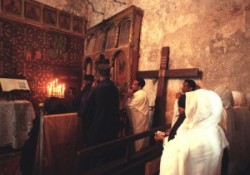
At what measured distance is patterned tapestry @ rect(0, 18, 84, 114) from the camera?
6.55 metres

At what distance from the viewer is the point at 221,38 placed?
3.84m

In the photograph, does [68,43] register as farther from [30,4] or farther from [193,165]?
[193,165]

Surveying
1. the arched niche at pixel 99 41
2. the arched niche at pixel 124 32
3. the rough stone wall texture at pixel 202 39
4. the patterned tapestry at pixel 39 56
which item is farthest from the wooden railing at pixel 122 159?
the patterned tapestry at pixel 39 56

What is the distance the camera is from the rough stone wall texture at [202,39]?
3.56 metres

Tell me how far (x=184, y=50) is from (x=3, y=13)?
18.4 ft

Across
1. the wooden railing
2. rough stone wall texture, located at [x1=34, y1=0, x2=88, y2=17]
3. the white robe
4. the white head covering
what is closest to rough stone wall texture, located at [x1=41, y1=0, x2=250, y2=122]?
the white robe

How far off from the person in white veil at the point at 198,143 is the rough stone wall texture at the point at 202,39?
1.96 m

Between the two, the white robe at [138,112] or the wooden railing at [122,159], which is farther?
the white robe at [138,112]

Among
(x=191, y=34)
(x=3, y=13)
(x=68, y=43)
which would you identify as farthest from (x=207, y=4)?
(x=3, y=13)

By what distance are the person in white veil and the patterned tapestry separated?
6.30 m

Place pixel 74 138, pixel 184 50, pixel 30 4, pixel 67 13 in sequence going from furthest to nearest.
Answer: pixel 67 13
pixel 30 4
pixel 184 50
pixel 74 138

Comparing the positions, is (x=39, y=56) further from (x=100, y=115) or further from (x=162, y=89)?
(x=100, y=115)

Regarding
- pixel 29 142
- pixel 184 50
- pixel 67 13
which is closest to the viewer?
pixel 29 142

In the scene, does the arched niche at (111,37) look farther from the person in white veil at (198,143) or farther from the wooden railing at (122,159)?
the person in white veil at (198,143)
